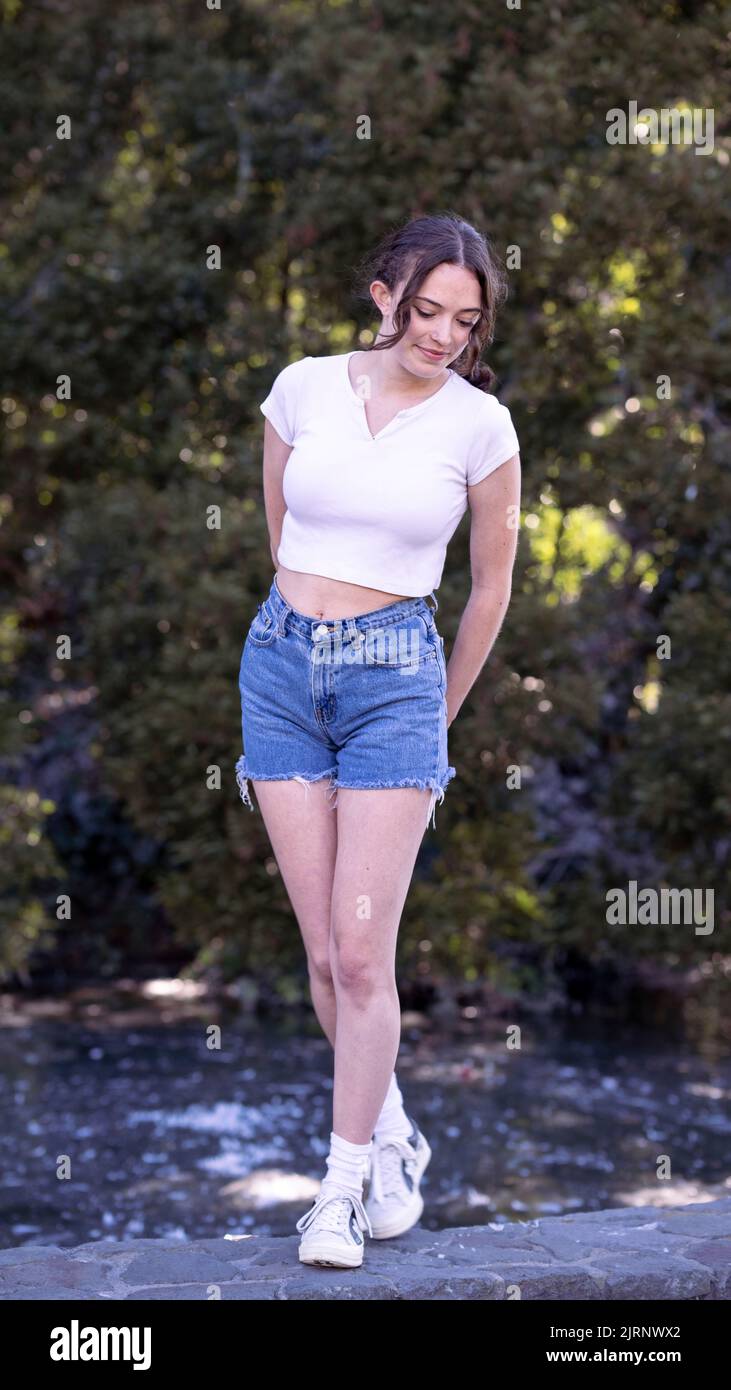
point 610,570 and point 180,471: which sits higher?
point 180,471

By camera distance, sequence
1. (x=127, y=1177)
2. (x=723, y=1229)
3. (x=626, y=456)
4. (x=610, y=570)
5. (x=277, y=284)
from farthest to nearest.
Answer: (x=277, y=284), (x=610, y=570), (x=626, y=456), (x=127, y=1177), (x=723, y=1229)

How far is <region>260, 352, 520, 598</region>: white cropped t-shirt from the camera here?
2943 mm

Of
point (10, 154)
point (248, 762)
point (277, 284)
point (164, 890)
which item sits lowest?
point (164, 890)

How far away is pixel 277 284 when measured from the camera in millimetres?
7984

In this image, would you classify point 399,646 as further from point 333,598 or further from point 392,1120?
point 392,1120

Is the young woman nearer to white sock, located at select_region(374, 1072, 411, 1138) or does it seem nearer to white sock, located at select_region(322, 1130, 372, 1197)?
white sock, located at select_region(322, 1130, 372, 1197)

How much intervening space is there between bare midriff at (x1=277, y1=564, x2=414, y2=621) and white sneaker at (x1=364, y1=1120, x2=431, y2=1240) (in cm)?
114

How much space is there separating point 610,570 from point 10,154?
377 centimetres

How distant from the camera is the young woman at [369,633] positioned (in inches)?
116

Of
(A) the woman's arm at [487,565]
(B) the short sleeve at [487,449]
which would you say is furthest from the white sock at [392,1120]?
(B) the short sleeve at [487,449]

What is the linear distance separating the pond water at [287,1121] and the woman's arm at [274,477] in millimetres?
2002
